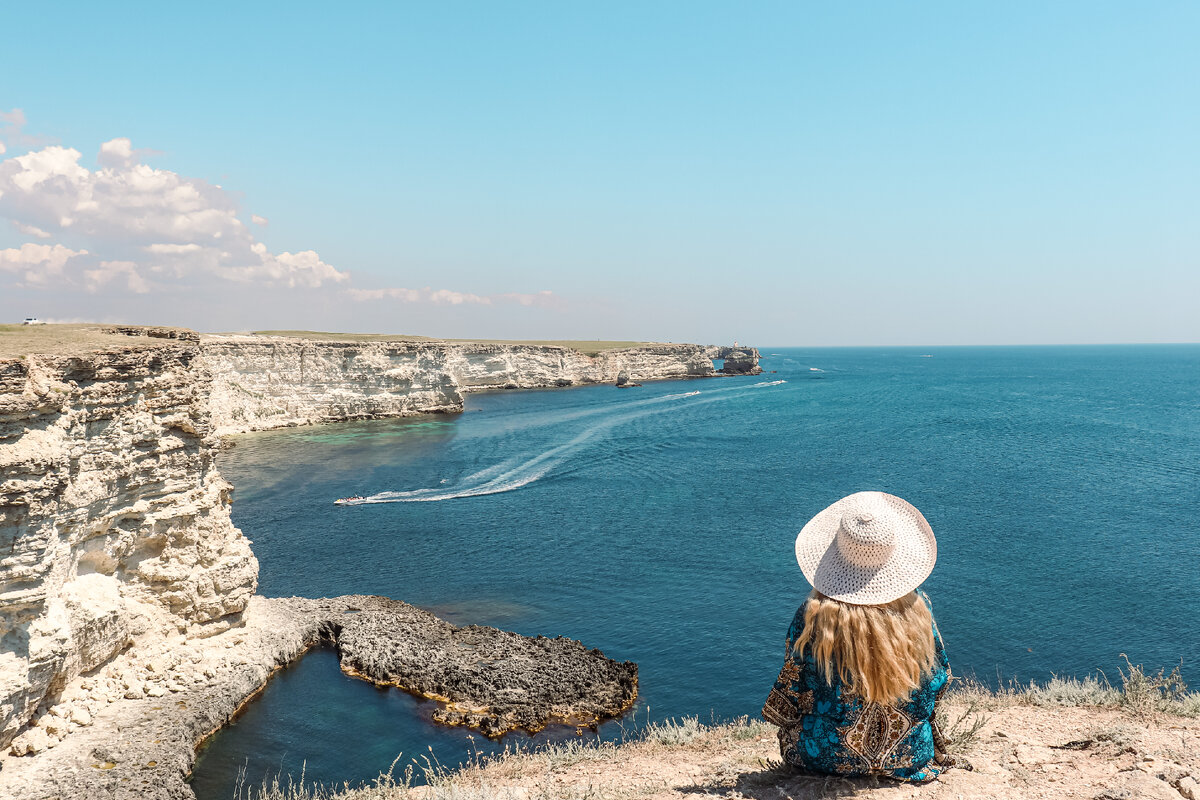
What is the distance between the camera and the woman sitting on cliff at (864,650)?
561 centimetres

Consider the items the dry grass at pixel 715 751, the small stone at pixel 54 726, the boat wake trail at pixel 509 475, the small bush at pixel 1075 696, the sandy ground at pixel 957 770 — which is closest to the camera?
the sandy ground at pixel 957 770

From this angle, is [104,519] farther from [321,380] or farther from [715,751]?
[321,380]

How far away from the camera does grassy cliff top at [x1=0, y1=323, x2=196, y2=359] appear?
52.6ft

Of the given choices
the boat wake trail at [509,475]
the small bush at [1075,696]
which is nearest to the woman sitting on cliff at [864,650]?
the small bush at [1075,696]

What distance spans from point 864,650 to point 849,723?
105 cm

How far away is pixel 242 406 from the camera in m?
68.1

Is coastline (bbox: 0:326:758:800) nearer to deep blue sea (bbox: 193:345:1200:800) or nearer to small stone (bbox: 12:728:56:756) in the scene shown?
small stone (bbox: 12:728:56:756)

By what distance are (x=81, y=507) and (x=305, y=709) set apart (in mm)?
8179

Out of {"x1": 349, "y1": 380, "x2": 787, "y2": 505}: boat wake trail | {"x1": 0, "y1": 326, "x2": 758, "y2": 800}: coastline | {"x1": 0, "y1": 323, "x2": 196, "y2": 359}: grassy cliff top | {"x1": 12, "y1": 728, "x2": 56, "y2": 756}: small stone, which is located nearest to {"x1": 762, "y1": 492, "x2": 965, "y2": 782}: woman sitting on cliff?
{"x1": 0, "y1": 326, "x2": 758, "y2": 800}: coastline

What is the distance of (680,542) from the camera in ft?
115

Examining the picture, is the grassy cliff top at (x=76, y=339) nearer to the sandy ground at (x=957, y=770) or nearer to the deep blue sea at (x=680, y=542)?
the deep blue sea at (x=680, y=542)

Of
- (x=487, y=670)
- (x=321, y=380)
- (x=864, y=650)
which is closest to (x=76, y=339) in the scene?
(x=487, y=670)

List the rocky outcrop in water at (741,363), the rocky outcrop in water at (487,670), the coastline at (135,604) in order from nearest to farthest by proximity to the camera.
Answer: the coastline at (135,604), the rocky outcrop in water at (487,670), the rocky outcrop in water at (741,363)

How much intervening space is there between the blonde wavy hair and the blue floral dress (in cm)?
19
